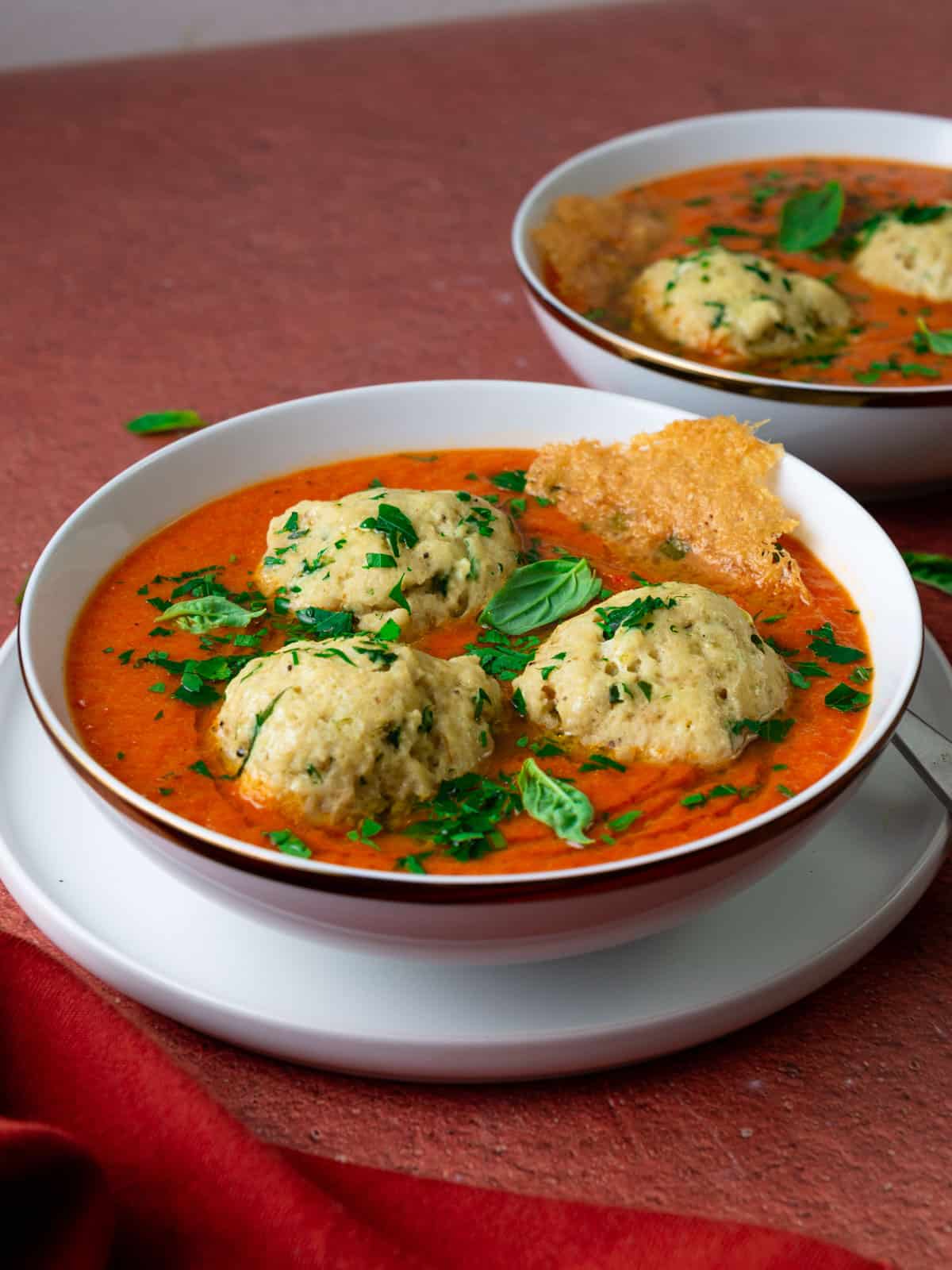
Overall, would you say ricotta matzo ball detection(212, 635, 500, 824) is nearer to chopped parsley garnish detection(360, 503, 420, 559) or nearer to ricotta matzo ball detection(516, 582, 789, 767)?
ricotta matzo ball detection(516, 582, 789, 767)

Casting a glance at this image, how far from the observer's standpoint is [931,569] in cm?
354

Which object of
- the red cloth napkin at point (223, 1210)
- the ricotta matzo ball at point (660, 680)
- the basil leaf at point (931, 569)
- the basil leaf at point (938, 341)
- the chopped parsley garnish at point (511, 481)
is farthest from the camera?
the basil leaf at point (938, 341)

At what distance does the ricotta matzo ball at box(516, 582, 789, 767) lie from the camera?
244 centimetres

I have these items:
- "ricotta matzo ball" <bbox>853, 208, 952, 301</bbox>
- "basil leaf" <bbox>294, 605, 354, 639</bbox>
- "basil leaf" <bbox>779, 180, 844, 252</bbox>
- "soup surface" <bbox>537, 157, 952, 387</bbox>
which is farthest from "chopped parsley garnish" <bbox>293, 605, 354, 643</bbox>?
"basil leaf" <bbox>779, 180, 844, 252</bbox>

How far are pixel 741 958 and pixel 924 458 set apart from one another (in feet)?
5.27

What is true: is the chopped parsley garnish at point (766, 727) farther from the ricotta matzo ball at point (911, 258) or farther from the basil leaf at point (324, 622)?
the ricotta matzo ball at point (911, 258)

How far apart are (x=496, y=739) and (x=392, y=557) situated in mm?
443

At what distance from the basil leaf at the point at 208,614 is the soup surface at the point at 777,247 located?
5.07ft

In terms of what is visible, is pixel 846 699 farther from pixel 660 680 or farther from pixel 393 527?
pixel 393 527

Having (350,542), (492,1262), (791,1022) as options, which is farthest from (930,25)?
(492,1262)

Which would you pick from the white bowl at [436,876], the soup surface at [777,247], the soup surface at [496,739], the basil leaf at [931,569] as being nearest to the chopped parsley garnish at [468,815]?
the soup surface at [496,739]

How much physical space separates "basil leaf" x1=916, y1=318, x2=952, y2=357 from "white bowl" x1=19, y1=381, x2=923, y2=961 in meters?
0.89

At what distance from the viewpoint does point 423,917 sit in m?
2.05

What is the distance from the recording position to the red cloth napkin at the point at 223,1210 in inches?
77.8
